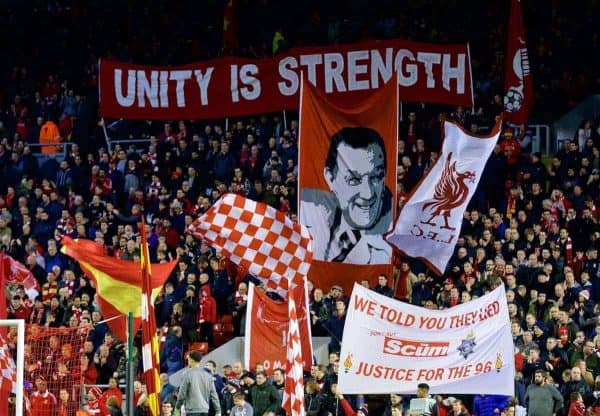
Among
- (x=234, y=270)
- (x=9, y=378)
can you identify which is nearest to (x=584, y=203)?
(x=234, y=270)

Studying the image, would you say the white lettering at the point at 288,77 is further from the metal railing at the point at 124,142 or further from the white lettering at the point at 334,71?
the metal railing at the point at 124,142

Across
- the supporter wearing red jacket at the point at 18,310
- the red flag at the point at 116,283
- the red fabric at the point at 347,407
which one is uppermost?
the red flag at the point at 116,283

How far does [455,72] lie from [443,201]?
6.18 m

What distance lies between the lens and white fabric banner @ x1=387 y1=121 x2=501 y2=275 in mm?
23203

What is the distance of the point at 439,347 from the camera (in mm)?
20438

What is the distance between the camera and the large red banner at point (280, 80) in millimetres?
29156

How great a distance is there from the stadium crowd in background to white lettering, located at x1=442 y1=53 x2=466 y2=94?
0.51 m

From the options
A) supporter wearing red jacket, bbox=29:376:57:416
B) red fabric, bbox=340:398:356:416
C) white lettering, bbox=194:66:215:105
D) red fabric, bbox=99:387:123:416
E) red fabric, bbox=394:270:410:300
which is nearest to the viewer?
red fabric, bbox=340:398:356:416

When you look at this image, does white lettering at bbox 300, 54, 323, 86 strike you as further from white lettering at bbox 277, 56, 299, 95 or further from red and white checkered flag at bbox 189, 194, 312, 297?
red and white checkered flag at bbox 189, 194, 312, 297

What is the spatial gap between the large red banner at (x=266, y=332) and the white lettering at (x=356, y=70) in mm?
8417

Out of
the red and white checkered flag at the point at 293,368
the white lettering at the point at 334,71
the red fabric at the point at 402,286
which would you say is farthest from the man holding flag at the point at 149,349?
the white lettering at the point at 334,71

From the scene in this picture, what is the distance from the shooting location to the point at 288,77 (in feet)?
99.3

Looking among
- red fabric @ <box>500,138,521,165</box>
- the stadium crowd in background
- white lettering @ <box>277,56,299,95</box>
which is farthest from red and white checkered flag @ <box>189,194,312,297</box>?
white lettering @ <box>277,56,299,95</box>

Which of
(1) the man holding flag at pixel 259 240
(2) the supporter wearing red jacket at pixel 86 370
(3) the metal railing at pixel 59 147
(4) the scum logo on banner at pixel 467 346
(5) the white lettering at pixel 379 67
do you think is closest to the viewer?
(4) the scum logo on banner at pixel 467 346
